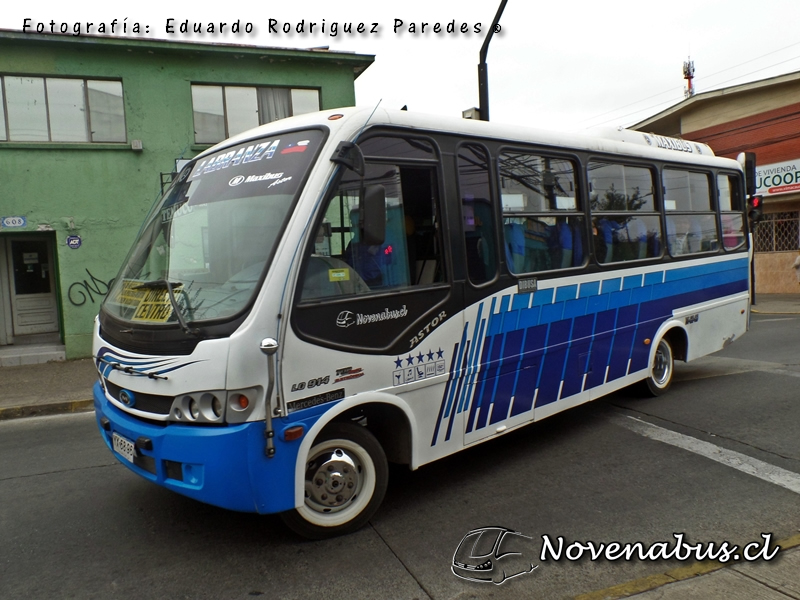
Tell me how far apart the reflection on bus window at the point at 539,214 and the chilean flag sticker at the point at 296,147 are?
1.76m

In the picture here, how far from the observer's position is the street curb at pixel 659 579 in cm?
329

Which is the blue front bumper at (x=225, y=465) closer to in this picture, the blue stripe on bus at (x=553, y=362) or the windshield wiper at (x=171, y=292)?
the windshield wiper at (x=171, y=292)

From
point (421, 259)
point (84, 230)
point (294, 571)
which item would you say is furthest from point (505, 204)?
point (84, 230)

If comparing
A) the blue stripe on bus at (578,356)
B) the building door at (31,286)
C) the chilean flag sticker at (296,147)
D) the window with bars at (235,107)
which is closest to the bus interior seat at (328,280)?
the chilean flag sticker at (296,147)

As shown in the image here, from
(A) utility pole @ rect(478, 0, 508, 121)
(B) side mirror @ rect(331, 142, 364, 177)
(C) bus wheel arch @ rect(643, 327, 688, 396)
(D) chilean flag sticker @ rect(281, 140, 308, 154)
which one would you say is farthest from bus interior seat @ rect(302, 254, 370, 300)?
(A) utility pole @ rect(478, 0, 508, 121)

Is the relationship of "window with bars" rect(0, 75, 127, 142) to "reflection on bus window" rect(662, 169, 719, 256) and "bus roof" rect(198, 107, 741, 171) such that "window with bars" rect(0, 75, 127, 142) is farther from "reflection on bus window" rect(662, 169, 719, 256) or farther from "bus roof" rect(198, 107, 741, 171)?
"reflection on bus window" rect(662, 169, 719, 256)

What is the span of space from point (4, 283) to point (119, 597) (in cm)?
1125

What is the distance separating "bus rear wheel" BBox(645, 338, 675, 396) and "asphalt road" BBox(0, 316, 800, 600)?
0.78m

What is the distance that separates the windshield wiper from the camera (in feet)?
11.8

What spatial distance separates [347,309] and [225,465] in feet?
3.74

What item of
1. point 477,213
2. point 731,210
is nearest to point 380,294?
point 477,213

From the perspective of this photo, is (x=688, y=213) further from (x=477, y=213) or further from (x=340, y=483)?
(x=340, y=483)

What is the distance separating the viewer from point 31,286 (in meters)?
12.9

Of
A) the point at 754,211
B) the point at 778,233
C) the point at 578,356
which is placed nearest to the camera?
the point at 578,356
